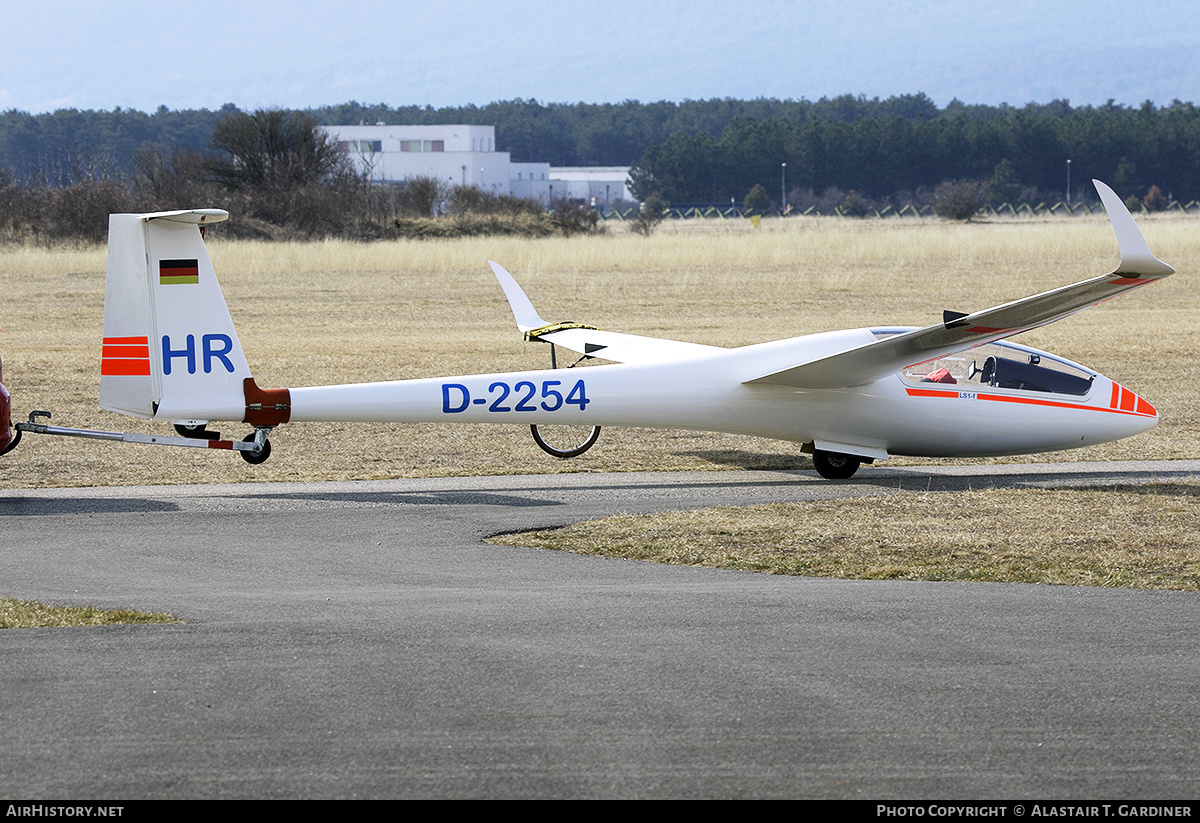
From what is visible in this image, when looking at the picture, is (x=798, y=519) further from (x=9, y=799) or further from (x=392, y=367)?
(x=392, y=367)

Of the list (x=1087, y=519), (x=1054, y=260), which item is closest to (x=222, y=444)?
(x=1087, y=519)

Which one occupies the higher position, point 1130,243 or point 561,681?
point 1130,243

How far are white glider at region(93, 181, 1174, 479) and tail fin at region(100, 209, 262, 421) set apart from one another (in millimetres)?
12

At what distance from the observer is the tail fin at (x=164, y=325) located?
1118 centimetres

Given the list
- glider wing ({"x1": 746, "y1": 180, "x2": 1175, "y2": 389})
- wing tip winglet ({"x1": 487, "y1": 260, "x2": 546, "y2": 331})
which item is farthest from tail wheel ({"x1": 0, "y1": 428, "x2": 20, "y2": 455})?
glider wing ({"x1": 746, "y1": 180, "x2": 1175, "y2": 389})

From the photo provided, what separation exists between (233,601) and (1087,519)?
6.87 meters

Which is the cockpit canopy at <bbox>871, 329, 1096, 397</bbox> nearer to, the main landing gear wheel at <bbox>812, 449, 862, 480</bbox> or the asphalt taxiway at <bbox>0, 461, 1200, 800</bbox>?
the main landing gear wheel at <bbox>812, 449, 862, 480</bbox>

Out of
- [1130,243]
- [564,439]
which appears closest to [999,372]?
[1130,243]

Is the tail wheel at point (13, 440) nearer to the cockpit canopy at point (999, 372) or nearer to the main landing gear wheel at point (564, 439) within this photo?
the main landing gear wheel at point (564, 439)

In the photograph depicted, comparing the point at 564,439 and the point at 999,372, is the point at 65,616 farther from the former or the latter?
the point at 999,372

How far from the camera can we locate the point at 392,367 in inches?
876

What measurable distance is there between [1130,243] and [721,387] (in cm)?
411

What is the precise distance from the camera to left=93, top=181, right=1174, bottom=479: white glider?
11.3 meters

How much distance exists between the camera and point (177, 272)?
11367 mm
